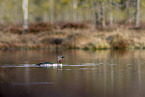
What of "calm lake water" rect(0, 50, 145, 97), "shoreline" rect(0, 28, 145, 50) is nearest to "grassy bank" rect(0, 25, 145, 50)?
"shoreline" rect(0, 28, 145, 50)

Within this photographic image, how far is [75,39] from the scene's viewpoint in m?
29.9

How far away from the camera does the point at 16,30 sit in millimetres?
35250

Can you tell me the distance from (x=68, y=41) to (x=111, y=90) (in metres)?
21.5

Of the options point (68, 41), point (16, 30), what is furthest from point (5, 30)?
point (68, 41)

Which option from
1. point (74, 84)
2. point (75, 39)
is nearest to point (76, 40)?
point (75, 39)

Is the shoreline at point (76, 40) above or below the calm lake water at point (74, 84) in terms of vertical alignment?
above

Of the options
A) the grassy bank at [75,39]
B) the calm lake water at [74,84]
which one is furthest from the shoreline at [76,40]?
the calm lake water at [74,84]

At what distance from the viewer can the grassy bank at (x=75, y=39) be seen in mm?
29703

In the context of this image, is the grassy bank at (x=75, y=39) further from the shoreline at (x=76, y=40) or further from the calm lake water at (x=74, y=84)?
the calm lake water at (x=74, y=84)

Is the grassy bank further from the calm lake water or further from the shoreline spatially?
the calm lake water

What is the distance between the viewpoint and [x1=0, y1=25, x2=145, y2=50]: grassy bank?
97.5ft

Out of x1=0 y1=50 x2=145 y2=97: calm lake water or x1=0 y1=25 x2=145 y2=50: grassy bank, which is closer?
x1=0 y1=50 x2=145 y2=97: calm lake water

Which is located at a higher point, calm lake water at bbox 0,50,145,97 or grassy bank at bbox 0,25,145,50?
grassy bank at bbox 0,25,145,50

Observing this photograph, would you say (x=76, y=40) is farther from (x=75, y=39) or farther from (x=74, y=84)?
(x=74, y=84)
